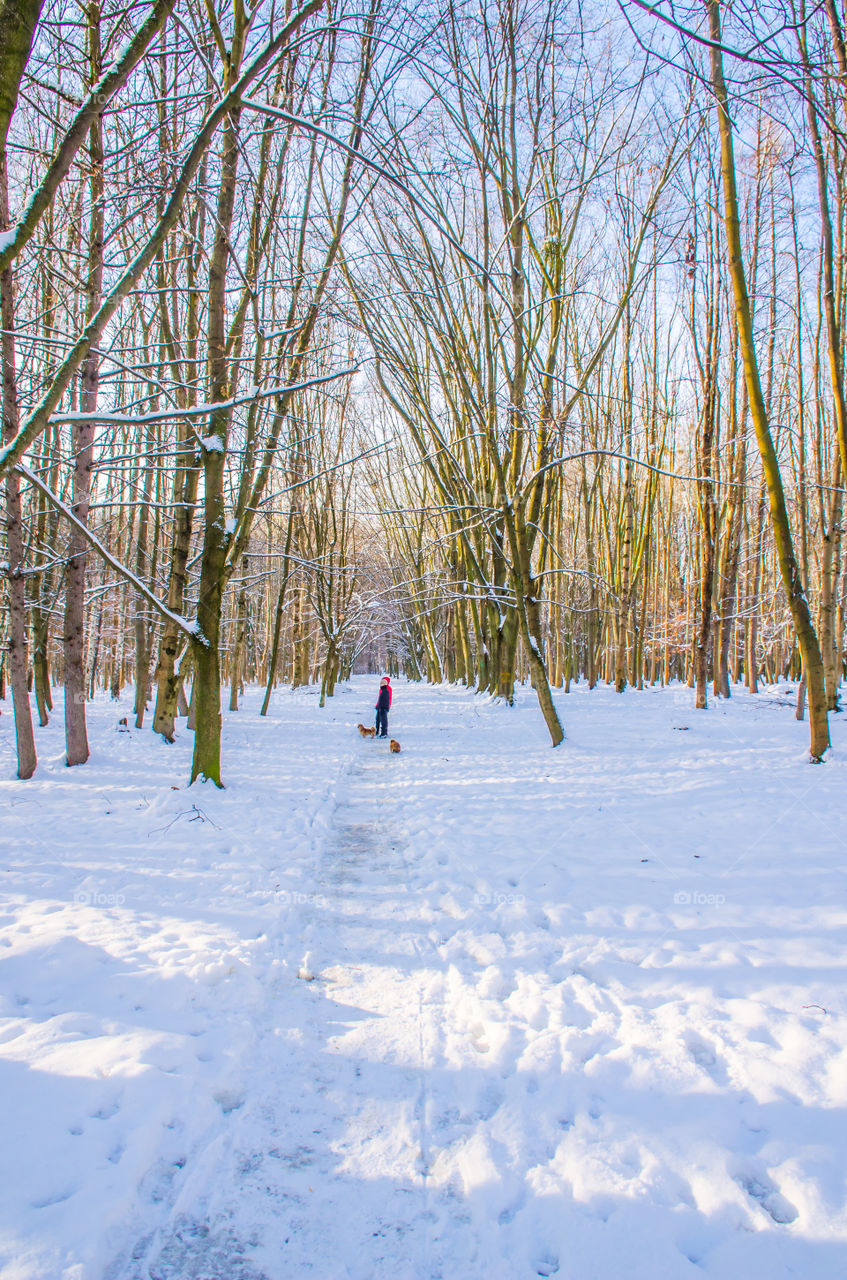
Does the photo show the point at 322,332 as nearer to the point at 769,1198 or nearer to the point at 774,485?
the point at 774,485

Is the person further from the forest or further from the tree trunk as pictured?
the tree trunk

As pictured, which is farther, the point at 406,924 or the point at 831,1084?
the point at 406,924

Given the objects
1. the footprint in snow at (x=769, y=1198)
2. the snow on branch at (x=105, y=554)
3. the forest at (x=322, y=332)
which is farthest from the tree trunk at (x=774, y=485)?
the snow on branch at (x=105, y=554)

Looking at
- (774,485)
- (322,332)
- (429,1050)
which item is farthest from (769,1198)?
(322,332)

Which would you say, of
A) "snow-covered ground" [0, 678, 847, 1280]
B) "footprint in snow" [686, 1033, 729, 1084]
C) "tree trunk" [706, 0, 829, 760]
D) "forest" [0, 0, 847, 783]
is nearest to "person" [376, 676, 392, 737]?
"forest" [0, 0, 847, 783]

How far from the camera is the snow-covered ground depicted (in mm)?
1743

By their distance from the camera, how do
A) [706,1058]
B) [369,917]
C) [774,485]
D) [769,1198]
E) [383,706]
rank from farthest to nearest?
[383,706] → [774,485] → [369,917] → [706,1058] → [769,1198]

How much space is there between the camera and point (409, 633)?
41.8m

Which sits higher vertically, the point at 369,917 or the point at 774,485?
the point at 774,485

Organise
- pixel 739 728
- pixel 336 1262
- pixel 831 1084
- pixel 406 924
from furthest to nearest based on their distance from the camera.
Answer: pixel 739 728, pixel 406 924, pixel 831 1084, pixel 336 1262

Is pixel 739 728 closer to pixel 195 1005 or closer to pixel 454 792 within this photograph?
pixel 454 792

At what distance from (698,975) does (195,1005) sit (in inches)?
99.6

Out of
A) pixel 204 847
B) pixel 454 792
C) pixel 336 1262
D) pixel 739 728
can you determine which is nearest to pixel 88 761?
pixel 204 847

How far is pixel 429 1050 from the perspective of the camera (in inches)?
102
